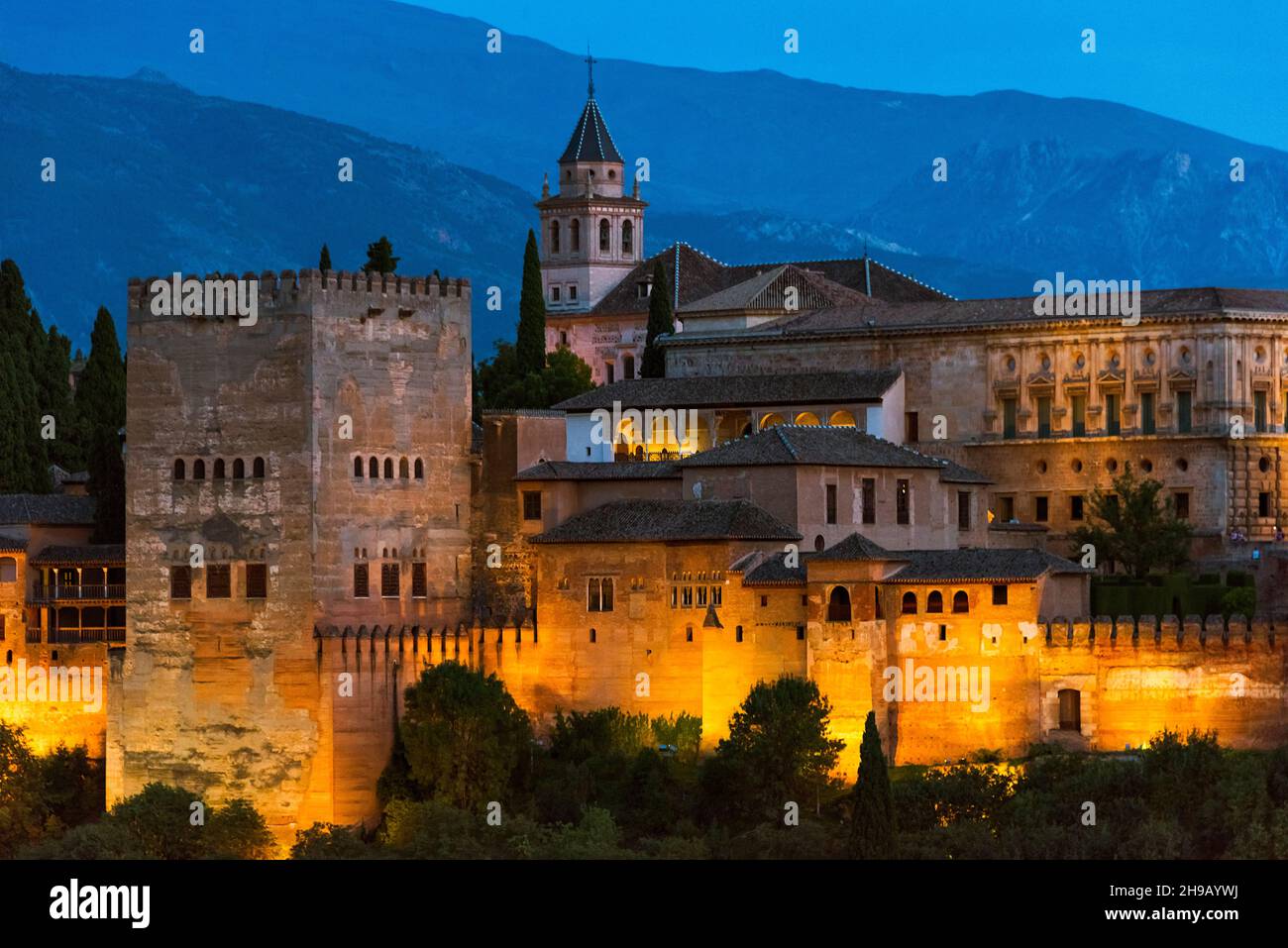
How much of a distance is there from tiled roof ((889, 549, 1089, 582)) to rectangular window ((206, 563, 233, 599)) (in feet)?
45.1

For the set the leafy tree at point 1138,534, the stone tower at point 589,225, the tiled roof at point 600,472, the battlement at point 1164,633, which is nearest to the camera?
the battlement at point 1164,633

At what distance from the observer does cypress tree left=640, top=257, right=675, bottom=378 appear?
87.5 m

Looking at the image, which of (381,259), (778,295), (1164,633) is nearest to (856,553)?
(1164,633)

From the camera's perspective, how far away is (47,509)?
7662 centimetres

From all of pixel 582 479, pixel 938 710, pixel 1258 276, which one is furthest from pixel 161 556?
pixel 1258 276

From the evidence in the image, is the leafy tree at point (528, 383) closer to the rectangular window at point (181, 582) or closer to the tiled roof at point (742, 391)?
the tiled roof at point (742, 391)

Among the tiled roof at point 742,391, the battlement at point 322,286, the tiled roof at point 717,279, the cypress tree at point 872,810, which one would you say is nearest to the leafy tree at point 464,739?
the battlement at point 322,286

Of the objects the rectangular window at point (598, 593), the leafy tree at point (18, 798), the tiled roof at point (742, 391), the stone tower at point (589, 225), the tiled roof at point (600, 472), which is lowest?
the leafy tree at point (18, 798)

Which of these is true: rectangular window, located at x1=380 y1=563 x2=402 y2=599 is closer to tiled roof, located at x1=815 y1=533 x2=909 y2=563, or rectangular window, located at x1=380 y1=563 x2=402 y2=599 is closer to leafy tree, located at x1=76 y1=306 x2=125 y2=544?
tiled roof, located at x1=815 y1=533 x2=909 y2=563

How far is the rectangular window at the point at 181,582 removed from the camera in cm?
6831

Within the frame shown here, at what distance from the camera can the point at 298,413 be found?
67750 millimetres

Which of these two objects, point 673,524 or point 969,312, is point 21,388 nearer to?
point 969,312

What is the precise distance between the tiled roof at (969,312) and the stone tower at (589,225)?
57.6ft

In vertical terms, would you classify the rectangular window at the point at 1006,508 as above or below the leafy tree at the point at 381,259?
below
